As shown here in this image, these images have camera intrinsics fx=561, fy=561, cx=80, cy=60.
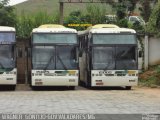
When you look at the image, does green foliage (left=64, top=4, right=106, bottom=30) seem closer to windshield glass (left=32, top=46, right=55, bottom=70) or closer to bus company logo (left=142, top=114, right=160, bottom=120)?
windshield glass (left=32, top=46, right=55, bottom=70)

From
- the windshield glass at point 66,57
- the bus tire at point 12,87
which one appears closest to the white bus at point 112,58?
the windshield glass at point 66,57

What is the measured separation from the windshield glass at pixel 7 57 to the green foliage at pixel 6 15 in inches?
632

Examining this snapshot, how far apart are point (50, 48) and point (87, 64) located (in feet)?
8.38

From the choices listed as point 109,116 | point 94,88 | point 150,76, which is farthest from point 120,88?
point 109,116

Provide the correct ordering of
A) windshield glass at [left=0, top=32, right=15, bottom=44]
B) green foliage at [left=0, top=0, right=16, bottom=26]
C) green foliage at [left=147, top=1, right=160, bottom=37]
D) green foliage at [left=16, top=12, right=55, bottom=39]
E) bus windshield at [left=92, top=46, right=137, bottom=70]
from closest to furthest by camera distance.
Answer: windshield glass at [left=0, top=32, right=15, bottom=44] < bus windshield at [left=92, top=46, right=137, bottom=70] < green foliage at [left=147, top=1, right=160, bottom=37] < green foliage at [left=0, top=0, right=16, bottom=26] < green foliage at [left=16, top=12, right=55, bottom=39]

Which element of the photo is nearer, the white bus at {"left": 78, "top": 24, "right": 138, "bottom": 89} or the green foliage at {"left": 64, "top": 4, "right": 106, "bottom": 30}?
the white bus at {"left": 78, "top": 24, "right": 138, "bottom": 89}

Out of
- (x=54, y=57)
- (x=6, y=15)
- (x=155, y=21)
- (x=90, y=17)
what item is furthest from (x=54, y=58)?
(x=90, y=17)

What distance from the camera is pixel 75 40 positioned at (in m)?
28.5

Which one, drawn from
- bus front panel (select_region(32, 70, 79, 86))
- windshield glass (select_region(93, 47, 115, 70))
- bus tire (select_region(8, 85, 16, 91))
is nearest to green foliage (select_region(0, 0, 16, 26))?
bus tire (select_region(8, 85, 16, 91))

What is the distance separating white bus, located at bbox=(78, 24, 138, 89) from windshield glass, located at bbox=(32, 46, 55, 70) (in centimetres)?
203

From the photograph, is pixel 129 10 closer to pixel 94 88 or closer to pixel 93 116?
pixel 94 88

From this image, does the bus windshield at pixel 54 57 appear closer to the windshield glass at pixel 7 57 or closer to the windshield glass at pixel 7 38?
the windshield glass at pixel 7 57

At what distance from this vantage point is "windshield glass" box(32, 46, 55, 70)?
28.1 metres

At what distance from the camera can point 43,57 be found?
92.8 ft
